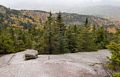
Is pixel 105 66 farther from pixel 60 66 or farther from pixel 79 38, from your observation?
pixel 79 38

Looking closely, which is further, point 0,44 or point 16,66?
point 0,44

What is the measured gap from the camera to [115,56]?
93.7ft

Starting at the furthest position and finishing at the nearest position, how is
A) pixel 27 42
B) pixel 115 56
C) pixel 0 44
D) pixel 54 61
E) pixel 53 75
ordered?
pixel 27 42 < pixel 0 44 < pixel 54 61 < pixel 115 56 < pixel 53 75

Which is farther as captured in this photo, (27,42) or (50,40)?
(27,42)

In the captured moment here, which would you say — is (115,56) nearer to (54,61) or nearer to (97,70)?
(97,70)

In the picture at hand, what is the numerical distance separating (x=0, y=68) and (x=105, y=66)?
12.8 metres

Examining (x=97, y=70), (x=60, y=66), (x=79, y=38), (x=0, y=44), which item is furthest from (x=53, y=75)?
(x=79, y=38)

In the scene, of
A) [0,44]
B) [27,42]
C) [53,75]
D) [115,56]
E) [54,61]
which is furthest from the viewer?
[27,42]

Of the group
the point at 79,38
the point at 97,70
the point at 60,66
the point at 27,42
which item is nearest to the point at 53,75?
the point at 60,66

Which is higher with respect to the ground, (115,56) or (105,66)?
(115,56)

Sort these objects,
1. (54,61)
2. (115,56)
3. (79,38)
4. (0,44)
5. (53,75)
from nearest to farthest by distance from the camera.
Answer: (53,75) < (115,56) < (54,61) < (0,44) < (79,38)

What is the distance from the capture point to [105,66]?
3164 cm

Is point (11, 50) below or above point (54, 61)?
below

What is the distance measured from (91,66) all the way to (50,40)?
24404 millimetres
